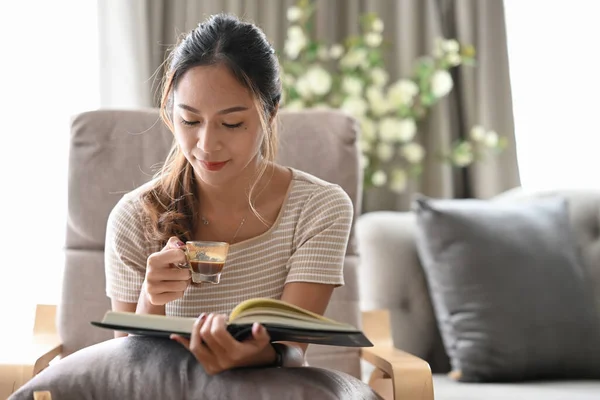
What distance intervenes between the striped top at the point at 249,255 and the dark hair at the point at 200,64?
0.05 m

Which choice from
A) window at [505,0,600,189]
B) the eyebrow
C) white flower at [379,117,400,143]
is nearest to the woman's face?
the eyebrow

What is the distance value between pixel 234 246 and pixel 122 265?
25 cm

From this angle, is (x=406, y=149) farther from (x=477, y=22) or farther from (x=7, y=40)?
(x=7, y=40)

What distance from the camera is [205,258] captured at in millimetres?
1448

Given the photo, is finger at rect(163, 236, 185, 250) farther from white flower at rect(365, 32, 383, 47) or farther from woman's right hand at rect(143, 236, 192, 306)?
Result: white flower at rect(365, 32, 383, 47)

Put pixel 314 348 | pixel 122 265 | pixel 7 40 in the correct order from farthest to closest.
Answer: pixel 7 40 < pixel 314 348 < pixel 122 265

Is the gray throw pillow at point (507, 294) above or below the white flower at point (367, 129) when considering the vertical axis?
below

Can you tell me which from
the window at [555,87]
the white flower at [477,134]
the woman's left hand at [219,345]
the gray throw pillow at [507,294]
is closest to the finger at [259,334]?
the woman's left hand at [219,345]

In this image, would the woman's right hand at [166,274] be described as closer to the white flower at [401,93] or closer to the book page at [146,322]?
the book page at [146,322]

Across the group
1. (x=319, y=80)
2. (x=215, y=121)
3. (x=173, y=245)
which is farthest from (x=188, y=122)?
(x=319, y=80)

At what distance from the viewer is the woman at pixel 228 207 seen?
1588mm

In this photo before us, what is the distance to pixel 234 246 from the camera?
5.77 ft

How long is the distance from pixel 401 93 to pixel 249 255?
1.49 meters

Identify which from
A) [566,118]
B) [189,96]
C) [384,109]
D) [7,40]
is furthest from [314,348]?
[566,118]
